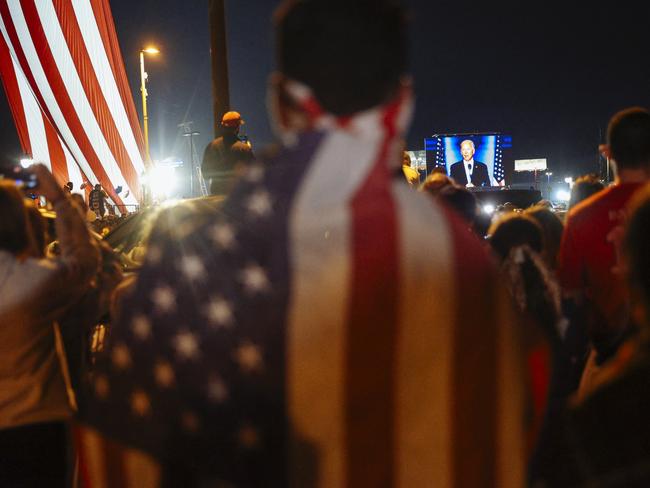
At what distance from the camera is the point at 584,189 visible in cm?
532

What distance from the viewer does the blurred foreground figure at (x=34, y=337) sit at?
8.82 feet

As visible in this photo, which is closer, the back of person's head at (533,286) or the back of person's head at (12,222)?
the back of person's head at (12,222)

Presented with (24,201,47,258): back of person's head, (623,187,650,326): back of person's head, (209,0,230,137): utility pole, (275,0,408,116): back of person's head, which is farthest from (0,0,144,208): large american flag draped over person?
(623,187,650,326): back of person's head

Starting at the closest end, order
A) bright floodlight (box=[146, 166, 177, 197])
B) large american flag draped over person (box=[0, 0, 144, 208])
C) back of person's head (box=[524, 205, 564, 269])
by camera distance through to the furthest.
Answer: back of person's head (box=[524, 205, 564, 269])
large american flag draped over person (box=[0, 0, 144, 208])
bright floodlight (box=[146, 166, 177, 197])

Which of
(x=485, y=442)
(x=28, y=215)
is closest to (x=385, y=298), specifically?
(x=485, y=442)

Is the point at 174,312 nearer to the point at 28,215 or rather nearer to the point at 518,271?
the point at 28,215

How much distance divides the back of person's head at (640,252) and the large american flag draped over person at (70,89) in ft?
55.5

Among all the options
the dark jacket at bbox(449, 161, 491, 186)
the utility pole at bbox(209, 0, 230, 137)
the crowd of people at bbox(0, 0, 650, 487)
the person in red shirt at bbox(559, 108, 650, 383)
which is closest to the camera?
the crowd of people at bbox(0, 0, 650, 487)

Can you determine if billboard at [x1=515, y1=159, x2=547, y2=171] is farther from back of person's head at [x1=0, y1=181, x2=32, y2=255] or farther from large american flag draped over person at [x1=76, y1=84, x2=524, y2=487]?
large american flag draped over person at [x1=76, y1=84, x2=524, y2=487]

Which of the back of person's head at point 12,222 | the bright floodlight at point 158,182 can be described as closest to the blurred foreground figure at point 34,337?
the back of person's head at point 12,222

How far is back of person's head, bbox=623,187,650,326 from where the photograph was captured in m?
1.38

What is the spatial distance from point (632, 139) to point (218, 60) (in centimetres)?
520

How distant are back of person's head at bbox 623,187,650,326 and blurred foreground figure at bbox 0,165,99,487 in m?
2.11

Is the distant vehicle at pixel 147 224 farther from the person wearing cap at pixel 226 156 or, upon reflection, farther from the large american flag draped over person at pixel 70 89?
the large american flag draped over person at pixel 70 89
